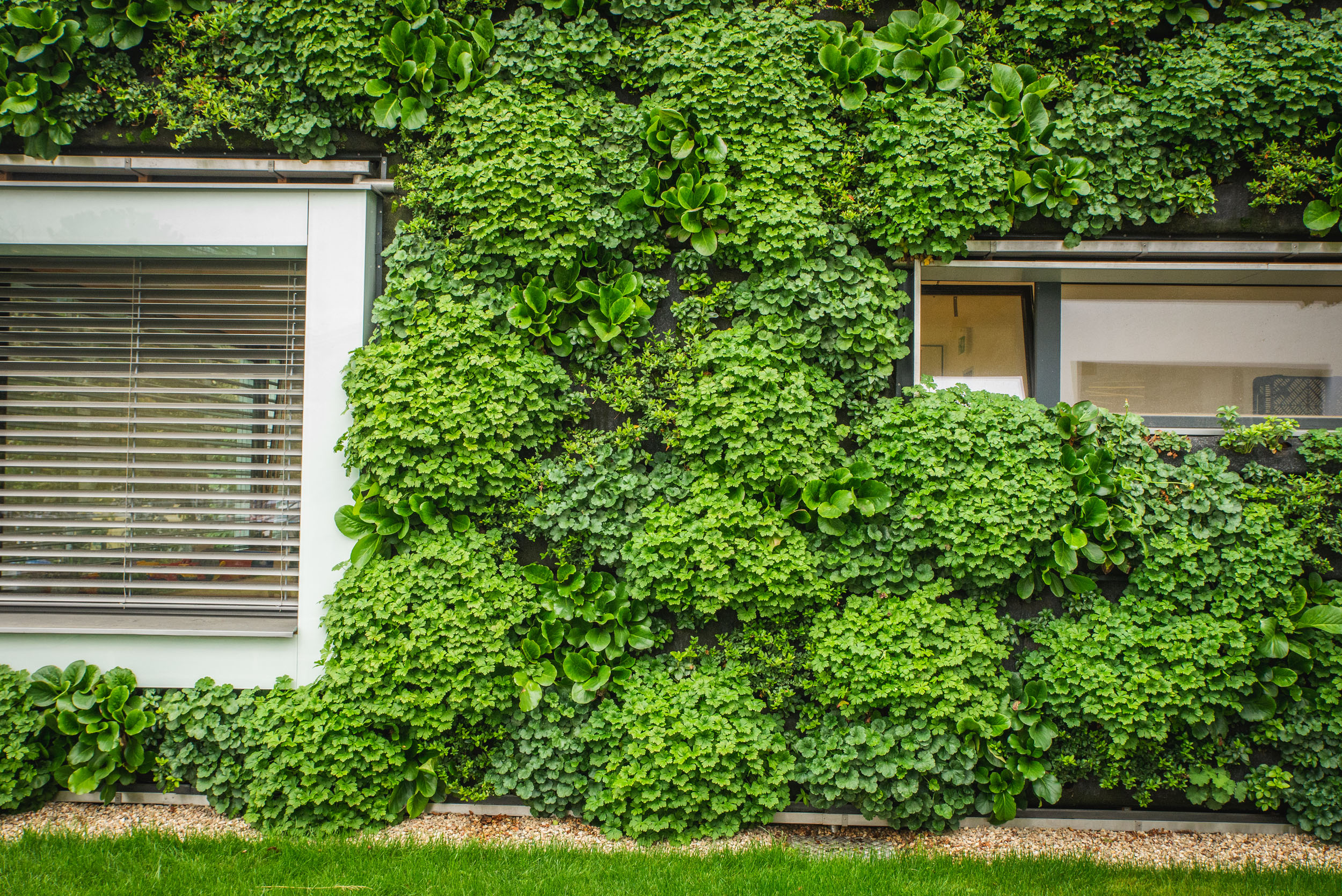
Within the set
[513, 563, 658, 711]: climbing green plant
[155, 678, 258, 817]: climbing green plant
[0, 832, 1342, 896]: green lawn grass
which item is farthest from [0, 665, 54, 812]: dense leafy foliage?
[513, 563, 658, 711]: climbing green plant

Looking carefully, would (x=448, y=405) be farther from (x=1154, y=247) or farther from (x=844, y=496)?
(x=1154, y=247)

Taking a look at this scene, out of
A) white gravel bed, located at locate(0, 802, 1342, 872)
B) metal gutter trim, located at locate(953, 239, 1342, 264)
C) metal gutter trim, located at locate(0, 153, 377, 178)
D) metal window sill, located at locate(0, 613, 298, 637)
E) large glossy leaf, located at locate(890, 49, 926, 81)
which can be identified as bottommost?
white gravel bed, located at locate(0, 802, 1342, 872)

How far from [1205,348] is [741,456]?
3.80 meters

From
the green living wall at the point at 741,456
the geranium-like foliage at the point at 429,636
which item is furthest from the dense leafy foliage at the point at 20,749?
the geranium-like foliage at the point at 429,636

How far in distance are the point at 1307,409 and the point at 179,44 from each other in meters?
8.78

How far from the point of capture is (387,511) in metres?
4.32

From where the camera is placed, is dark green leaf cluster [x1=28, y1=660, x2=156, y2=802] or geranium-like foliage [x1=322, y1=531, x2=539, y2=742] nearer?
Answer: geranium-like foliage [x1=322, y1=531, x2=539, y2=742]

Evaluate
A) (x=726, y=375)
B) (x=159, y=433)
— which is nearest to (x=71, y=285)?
(x=159, y=433)

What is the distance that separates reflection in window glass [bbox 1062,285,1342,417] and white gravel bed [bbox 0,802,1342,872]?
2.96m

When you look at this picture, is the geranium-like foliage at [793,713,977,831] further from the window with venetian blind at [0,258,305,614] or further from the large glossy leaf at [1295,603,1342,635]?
the window with venetian blind at [0,258,305,614]

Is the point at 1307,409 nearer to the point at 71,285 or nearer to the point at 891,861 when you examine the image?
the point at 891,861

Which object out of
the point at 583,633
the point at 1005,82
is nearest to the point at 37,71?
the point at 583,633

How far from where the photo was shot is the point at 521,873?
12.1 ft

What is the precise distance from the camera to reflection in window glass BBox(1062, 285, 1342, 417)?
4.91 metres
